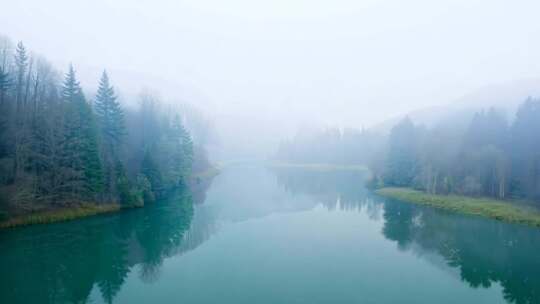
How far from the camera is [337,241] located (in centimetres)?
3028

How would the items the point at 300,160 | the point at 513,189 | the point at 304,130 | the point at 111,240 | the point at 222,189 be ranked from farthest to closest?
the point at 304,130 → the point at 300,160 → the point at 222,189 → the point at 513,189 → the point at 111,240

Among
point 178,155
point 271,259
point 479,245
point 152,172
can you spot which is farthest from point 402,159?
point 152,172

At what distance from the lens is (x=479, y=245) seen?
28969 millimetres

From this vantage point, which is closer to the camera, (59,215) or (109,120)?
(59,215)

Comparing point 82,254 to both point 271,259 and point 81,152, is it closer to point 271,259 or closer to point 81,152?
point 271,259

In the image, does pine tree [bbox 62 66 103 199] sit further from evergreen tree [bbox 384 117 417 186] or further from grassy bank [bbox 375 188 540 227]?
evergreen tree [bbox 384 117 417 186]

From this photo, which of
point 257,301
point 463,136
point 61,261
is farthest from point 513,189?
point 61,261

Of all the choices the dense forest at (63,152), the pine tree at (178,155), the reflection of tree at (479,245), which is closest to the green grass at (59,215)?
the dense forest at (63,152)

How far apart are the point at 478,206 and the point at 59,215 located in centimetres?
5318

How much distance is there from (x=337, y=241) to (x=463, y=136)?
3717 centimetres

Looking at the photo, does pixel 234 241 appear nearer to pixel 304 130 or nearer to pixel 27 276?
pixel 27 276

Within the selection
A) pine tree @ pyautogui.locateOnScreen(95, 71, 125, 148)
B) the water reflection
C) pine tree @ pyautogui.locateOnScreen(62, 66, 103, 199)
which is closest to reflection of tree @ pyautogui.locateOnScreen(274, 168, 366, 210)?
the water reflection

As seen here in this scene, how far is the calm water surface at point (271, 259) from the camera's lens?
1919 cm

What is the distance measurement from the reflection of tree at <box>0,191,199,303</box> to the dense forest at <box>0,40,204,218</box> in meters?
3.65
